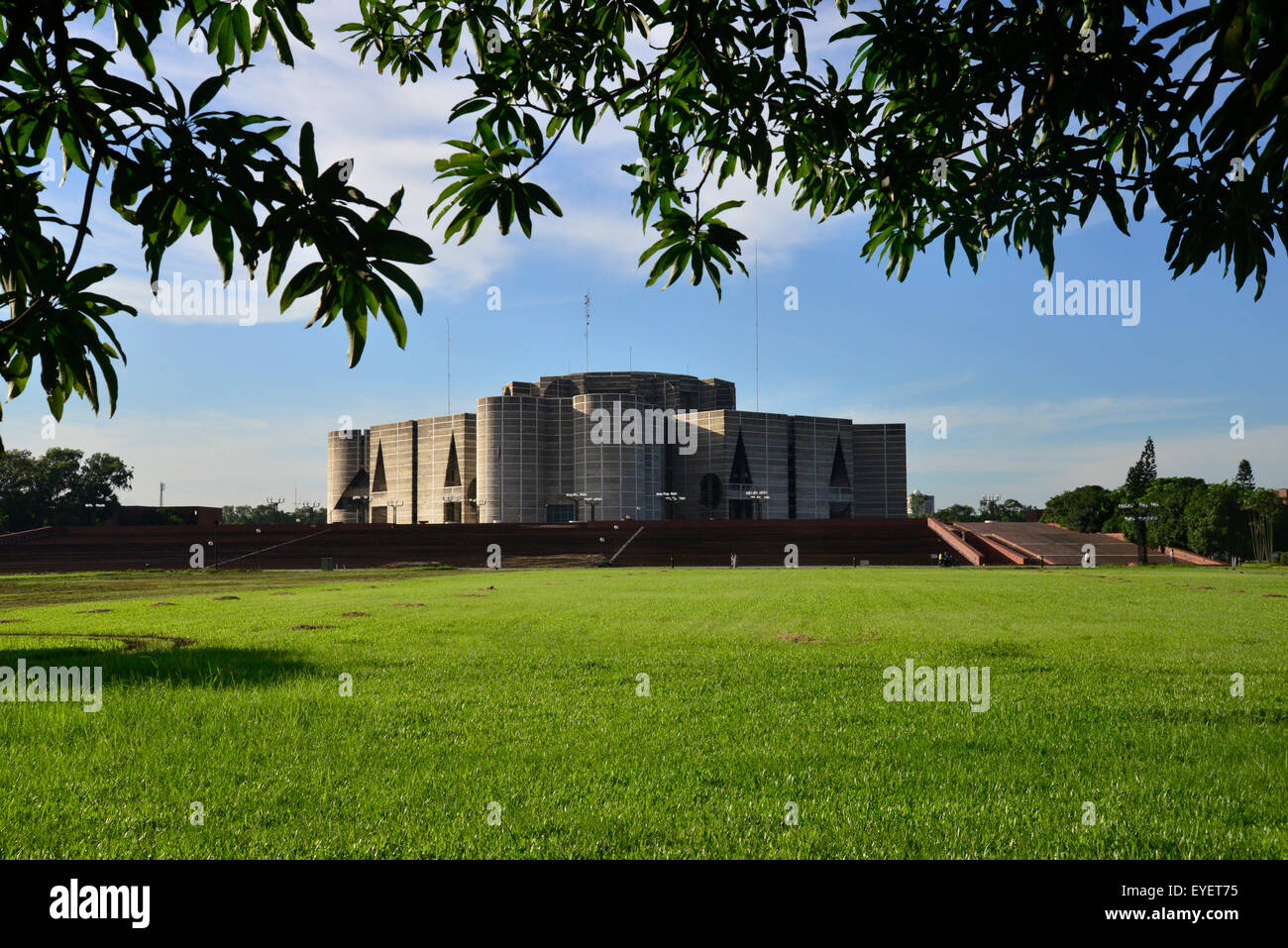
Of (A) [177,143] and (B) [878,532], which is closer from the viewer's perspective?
(A) [177,143]

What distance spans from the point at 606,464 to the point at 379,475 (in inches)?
1216

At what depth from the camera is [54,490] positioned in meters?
67.4

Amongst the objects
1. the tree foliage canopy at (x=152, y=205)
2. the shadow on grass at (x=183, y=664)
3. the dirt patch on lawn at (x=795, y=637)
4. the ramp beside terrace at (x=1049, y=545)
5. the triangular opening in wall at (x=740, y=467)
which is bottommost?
the ramp beside terrace at (x=1049, y=545)

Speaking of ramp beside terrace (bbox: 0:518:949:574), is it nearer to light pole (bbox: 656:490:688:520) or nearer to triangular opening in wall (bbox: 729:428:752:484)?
light pole (bbox: 656:490:688:520)

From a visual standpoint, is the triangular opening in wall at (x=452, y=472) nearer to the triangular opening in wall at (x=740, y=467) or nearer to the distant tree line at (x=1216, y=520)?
the triangular opening in wall at (x=740, y=467)

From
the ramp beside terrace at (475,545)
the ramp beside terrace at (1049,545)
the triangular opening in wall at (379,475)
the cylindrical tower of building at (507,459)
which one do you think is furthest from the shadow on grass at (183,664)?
the triangular opening in wall at (379,475)

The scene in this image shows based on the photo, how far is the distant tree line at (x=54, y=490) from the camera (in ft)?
215

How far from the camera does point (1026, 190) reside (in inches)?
191

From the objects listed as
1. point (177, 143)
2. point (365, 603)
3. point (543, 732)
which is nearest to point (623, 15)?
point (177, 143)

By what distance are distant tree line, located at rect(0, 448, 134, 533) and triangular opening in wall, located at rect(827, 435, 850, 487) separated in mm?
74121

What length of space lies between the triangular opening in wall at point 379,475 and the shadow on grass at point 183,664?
93.2m

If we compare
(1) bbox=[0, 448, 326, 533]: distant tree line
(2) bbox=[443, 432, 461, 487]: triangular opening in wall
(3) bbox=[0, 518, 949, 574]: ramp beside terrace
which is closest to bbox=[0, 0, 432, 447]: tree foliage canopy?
(3) bbox=[0, 518, 949, 574]: ramp beside terrace

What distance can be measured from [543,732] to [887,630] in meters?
7.92

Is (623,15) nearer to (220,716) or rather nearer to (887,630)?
(220,716)
